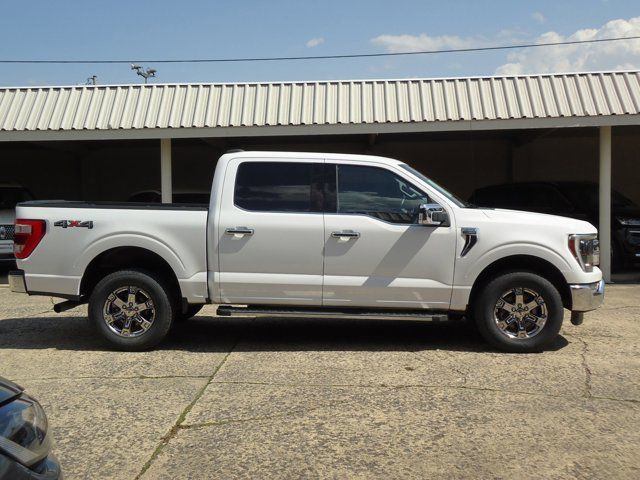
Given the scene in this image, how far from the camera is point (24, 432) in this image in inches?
82.7

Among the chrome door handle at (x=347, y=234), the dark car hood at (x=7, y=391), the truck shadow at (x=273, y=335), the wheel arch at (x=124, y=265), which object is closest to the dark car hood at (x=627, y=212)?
the truck shadow at (x=273, y=335)

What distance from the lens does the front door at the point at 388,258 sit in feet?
19.6

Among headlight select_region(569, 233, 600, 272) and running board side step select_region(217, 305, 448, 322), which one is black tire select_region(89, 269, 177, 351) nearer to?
running board side step select_region(217, 305, 448, 322)

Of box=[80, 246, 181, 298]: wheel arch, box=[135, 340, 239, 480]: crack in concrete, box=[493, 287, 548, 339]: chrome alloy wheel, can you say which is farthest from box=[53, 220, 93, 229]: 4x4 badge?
box=[493, 287, 548, 339]: chrome alloy wheel

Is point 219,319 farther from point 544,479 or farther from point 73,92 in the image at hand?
point 73,92

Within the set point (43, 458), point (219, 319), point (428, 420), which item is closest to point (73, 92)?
point (219, 319)

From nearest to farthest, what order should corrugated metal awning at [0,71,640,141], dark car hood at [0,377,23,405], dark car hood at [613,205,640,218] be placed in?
dark car hood at [0,377,23,405] < corrugated metal awning at [0,71,640,141] < dark car hood at [613,205,640,218]

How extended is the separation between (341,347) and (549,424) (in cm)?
258

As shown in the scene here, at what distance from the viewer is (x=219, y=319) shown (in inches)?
322

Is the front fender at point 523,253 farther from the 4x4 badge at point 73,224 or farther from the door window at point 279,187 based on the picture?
the 4x4 badge at point 73,224

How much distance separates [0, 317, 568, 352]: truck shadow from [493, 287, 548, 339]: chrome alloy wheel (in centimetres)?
46

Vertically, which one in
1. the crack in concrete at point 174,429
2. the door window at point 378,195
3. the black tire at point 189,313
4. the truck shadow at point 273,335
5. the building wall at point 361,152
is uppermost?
the building wall at point 361,152

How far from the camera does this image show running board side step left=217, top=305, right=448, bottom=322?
5969 millimetres

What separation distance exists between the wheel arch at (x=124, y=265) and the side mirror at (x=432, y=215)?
2.55 metres
